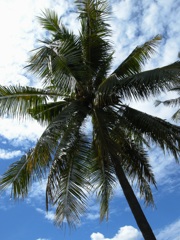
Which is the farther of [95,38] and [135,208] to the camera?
[95,38]

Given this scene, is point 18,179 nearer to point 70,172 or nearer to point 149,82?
point 70,172

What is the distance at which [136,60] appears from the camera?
1224 centimetres

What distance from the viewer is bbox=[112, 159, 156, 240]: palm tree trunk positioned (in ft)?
31.3

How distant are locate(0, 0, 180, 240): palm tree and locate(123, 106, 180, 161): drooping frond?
0.03 meters

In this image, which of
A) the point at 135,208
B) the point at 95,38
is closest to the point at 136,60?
the point at 95,38

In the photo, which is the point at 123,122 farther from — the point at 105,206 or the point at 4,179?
the point at 4,179

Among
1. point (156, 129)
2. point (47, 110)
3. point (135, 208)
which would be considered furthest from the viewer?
point (47, 110)

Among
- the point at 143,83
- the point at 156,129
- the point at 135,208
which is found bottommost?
the point at 135,208

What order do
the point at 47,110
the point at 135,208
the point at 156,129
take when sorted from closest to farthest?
1. the point at 135,208
2. the point at 156,129
3. the point at 47,110

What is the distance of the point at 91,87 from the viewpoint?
1184 cm

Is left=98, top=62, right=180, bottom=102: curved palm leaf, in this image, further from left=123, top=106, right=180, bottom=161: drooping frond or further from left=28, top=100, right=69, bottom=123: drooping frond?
left=28, top=100, right=69, bottom=123: drooping frond

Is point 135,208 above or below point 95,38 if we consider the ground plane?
below

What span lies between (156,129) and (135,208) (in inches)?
88.7

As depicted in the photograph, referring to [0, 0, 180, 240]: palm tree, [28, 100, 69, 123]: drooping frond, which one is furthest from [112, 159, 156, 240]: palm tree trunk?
[28, 100, 69, 123]: drooping frond
